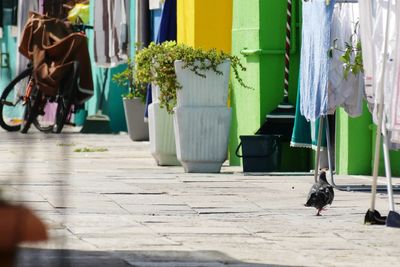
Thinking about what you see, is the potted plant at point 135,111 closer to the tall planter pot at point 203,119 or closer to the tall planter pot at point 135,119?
the tall planter pot at point 135,119

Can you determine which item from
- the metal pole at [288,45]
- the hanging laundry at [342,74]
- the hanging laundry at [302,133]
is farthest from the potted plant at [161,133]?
the hanging laundry at [342,74]

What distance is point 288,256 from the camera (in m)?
6.18

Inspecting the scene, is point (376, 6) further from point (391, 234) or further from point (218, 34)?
point (218, 34)

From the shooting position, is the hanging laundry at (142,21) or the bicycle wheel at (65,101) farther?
the bicycle wheel at (65,101)

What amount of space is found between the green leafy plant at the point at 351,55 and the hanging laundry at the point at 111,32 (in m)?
9.56

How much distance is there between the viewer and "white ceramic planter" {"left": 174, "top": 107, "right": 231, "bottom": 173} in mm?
11648

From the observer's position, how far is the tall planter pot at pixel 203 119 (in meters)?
11.6

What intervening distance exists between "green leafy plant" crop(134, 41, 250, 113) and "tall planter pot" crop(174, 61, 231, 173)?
8cm

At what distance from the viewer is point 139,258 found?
19.5ft

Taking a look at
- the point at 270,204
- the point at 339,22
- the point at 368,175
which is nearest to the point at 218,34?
the point at 368,175

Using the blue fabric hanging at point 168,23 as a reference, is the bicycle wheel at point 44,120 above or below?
below

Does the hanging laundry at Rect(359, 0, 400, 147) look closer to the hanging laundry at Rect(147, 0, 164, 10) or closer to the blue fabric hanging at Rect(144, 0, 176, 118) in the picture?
the blue fabric hanging at Rect(144, 0, 176, 118)

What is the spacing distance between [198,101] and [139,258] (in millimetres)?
5797

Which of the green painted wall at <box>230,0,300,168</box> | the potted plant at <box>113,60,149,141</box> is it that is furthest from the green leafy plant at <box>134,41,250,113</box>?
Result: the potted plant at <box>113,60,149,141</box>
